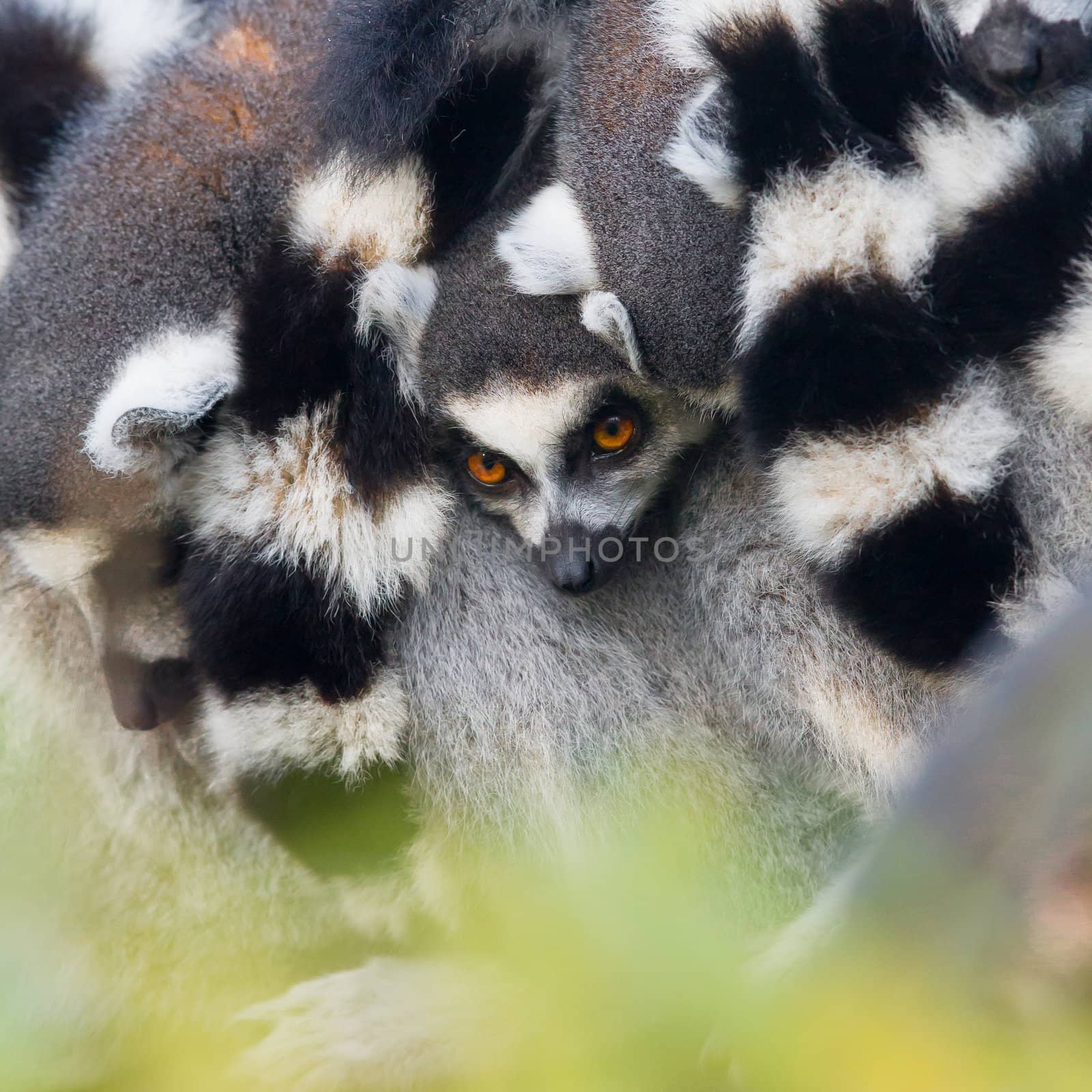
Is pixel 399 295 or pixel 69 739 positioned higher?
pixel 399 295

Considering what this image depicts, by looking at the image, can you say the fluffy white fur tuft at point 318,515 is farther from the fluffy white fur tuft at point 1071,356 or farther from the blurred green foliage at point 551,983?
the fluffy white fur tuft at point 1071,356

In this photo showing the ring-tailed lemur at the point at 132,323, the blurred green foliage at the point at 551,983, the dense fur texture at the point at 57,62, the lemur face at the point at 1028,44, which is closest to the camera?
the blurred green foliage at the point at 551,983

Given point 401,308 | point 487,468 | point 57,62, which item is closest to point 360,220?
point 401,308

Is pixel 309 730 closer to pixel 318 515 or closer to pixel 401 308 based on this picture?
pixel 318 515

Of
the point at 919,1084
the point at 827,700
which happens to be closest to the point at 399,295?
the point at 827,700

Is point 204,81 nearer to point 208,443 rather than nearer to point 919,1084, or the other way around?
point 208,443

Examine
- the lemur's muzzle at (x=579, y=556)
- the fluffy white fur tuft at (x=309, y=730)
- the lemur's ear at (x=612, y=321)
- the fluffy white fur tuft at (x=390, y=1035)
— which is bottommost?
the fluffy white fur tuft at (x=390, y=1035)

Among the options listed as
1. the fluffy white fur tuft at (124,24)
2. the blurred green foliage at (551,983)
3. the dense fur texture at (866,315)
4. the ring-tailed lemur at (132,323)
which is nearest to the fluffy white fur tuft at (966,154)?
the dense fur texture at (866,315)

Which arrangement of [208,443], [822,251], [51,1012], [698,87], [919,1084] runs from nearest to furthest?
[919,1084] → [822,251] → [698,87] → [208,443] → [51,1012]
